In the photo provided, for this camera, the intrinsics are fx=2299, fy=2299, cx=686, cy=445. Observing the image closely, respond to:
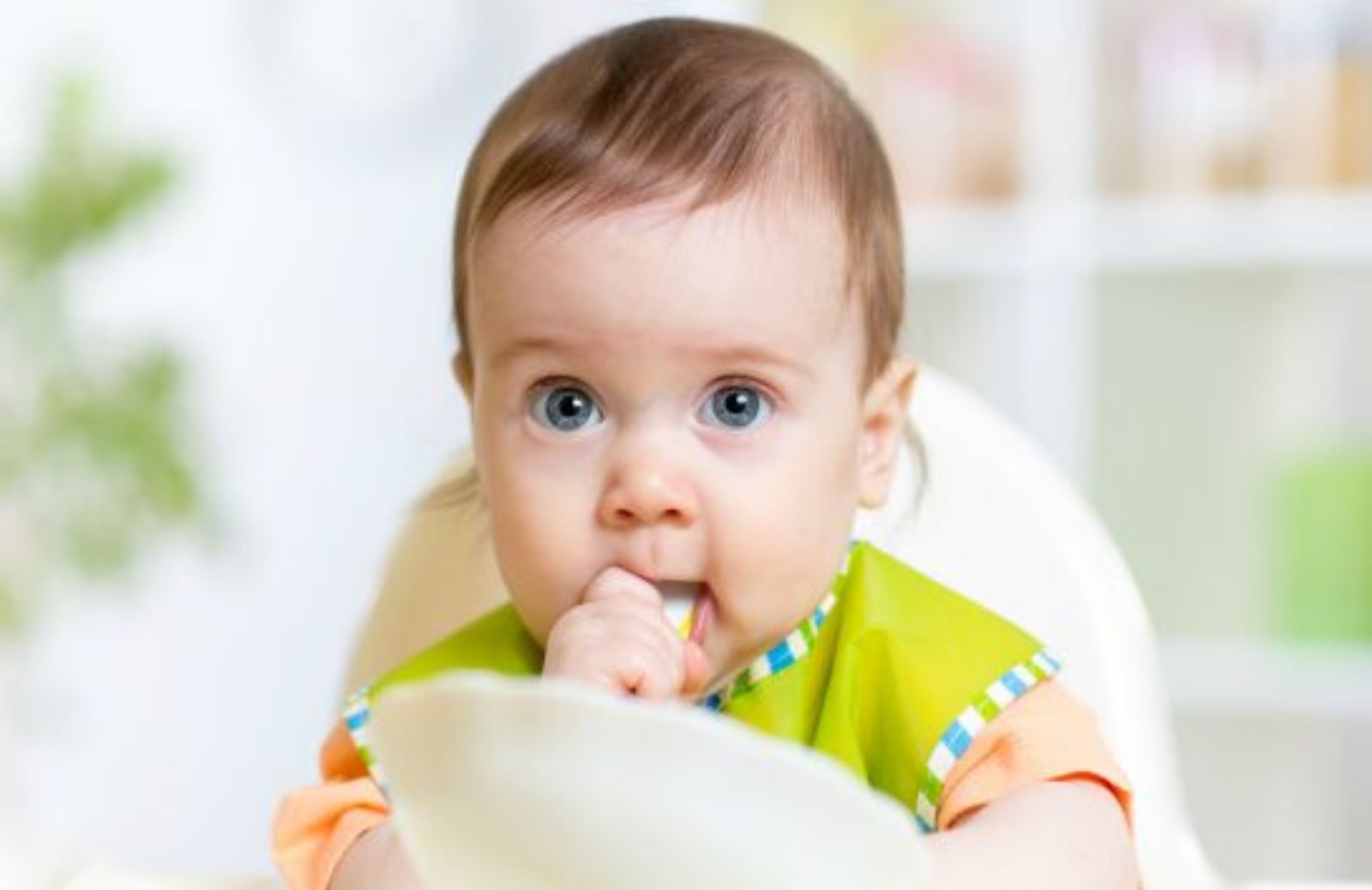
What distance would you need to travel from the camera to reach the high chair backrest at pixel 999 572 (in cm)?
110

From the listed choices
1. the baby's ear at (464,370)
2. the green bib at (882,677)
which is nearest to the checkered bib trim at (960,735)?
the green bib at (882,677)

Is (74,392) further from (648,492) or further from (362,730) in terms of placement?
(648,492)

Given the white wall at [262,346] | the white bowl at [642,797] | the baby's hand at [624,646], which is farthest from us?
the white wall at [262,346]

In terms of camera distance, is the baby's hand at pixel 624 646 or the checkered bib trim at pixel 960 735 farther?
the checkered bib trim at pixel 960 735

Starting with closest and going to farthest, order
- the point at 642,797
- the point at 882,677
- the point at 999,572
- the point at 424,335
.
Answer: the point at 642,797
the point at 882,677
the point at 999,572
the point at 424,335

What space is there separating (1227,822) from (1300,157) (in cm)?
76

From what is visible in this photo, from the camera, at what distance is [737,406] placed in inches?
31.9

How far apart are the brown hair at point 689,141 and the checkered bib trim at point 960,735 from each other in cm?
13

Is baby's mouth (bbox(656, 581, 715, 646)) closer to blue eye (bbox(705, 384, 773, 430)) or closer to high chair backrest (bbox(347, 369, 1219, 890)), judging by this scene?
blue eye (bbox(705, 384, 773, 430))

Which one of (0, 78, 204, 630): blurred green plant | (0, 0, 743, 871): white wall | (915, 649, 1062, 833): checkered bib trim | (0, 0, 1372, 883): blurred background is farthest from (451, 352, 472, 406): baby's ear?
(0, 0, 743, 871): white wall

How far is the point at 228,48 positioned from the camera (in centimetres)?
306

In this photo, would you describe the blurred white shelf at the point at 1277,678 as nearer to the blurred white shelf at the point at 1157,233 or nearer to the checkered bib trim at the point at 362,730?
the blurred white shelf at the point at 1157,233

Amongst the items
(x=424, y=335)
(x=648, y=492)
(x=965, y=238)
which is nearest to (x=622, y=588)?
(x=648, y=492)

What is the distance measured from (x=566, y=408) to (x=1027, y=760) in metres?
0.20
